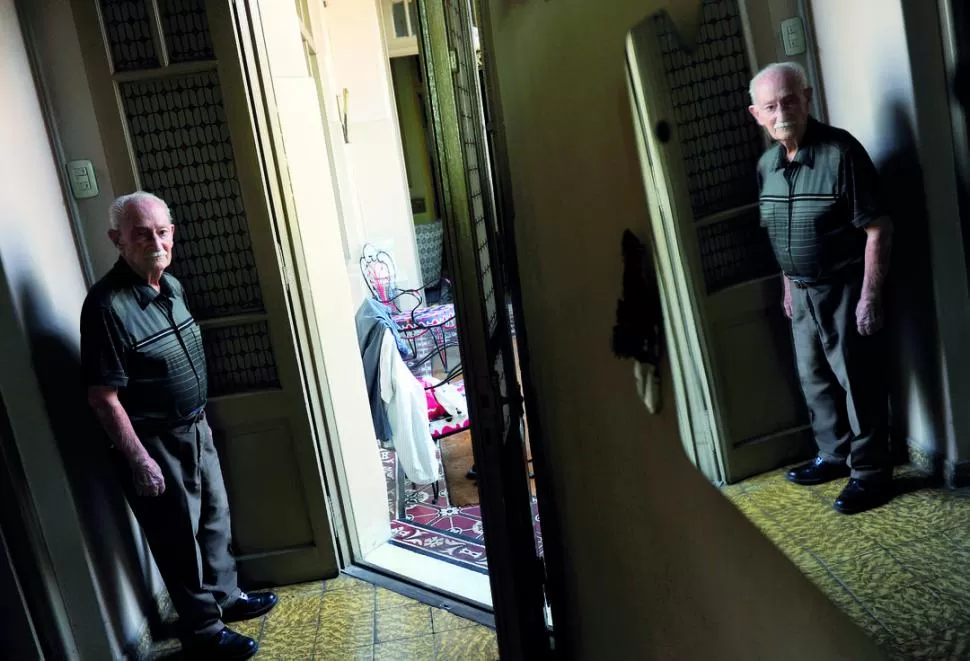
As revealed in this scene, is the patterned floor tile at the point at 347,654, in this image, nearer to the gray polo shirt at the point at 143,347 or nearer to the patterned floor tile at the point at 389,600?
the patterned floor tile at the point at 389,600

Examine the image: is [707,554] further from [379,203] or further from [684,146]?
[379,203]

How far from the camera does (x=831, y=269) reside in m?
0.36

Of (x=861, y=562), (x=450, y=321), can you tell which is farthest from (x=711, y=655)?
(x=450, y=321)

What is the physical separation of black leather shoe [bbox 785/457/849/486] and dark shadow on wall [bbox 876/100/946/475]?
0.16ft

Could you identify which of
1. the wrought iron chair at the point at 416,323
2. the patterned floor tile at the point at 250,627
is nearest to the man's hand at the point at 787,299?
the patterned floor tile at the point at 250,627

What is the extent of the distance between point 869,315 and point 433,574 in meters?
2.83

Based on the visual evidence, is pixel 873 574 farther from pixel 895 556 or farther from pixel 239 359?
pixel 239 359

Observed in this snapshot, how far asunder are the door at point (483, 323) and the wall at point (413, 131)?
7.42 meters

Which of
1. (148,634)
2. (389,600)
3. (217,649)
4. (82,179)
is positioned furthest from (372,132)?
(217,649)

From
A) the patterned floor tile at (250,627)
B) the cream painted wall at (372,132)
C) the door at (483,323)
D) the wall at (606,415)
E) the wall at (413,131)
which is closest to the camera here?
the wall at (606,415)

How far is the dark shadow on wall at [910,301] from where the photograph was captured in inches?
12.2

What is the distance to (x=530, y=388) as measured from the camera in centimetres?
123

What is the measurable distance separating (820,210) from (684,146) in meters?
0.13

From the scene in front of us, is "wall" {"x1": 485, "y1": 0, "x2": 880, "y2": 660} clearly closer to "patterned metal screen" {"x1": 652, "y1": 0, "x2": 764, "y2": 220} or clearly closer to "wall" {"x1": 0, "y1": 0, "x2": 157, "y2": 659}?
"patterned metal screen" {"x1": 652, "y1": 0, "x2": 764, "y2": 220}
